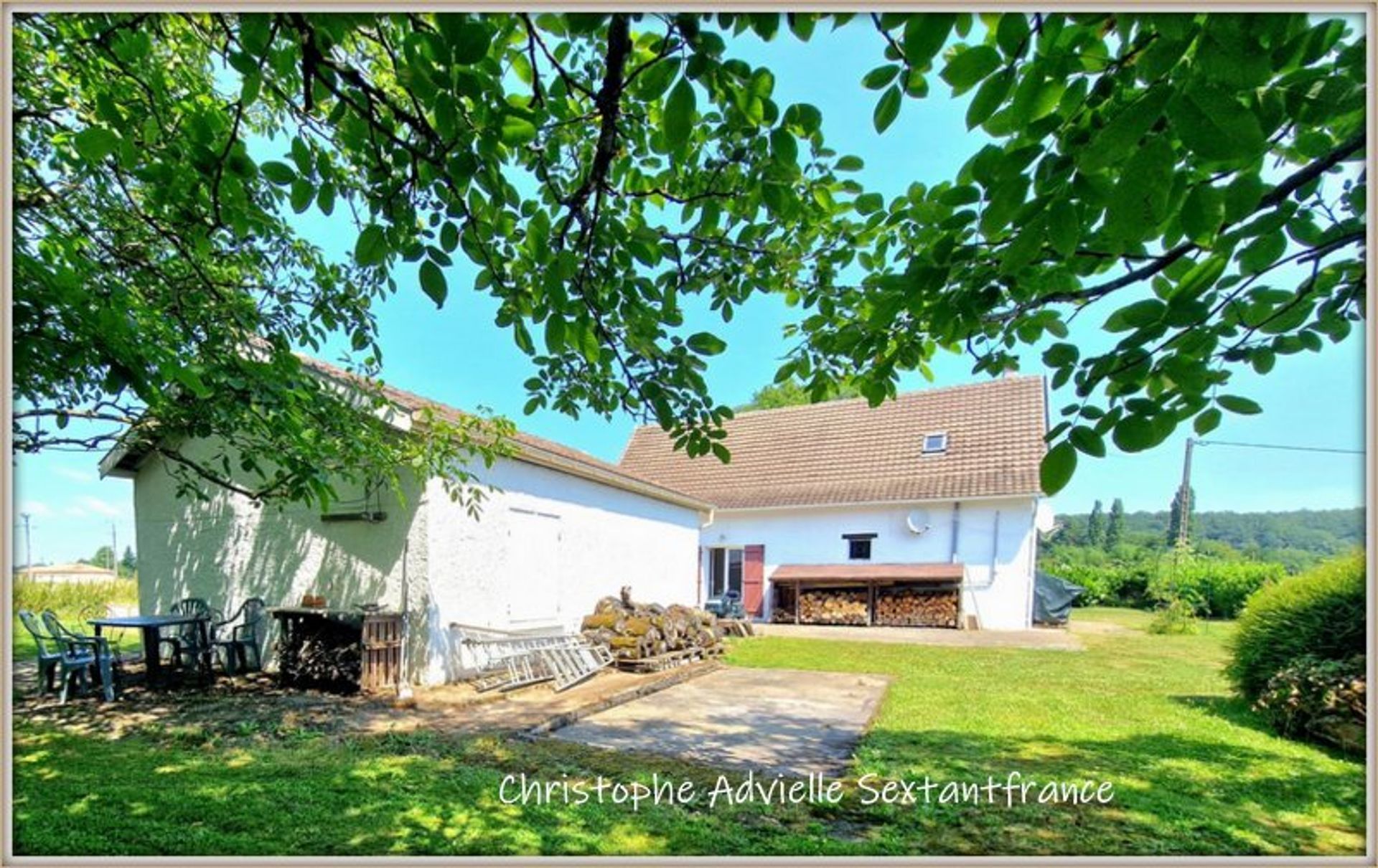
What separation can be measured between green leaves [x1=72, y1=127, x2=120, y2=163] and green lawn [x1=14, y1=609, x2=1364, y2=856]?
106 inches

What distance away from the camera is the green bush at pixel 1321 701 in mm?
4359

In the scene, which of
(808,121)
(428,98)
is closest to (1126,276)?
(808,121)

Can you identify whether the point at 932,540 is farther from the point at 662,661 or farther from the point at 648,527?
the point at 662,661

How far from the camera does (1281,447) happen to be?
76.9 inches

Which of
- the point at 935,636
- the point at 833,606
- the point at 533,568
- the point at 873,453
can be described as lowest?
the point at 935,636

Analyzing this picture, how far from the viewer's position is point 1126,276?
181cm

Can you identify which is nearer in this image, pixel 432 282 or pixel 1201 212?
pixel 1201 212

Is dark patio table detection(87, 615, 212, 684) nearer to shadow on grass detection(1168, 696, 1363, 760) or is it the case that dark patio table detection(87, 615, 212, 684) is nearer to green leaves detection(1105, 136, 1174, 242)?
green leaves detection(1105, 136, 1174, 242)

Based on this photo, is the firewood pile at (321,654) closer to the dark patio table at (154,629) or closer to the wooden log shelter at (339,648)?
the wooden log shelter at (339,648)

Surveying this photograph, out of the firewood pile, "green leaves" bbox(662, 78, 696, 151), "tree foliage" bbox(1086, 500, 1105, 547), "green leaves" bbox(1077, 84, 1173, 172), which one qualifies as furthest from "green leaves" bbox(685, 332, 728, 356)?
"tree foliage" bbox(1086, 500, 1105, 547)

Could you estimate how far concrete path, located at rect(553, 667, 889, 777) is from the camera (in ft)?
13.9

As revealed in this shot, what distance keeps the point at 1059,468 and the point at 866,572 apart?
12.9 metres

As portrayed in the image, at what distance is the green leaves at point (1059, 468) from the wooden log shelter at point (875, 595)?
1246cm

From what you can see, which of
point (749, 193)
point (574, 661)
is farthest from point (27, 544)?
point (574, 661)
